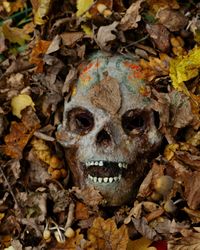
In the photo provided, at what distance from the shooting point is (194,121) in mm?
2271

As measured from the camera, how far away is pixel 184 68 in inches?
89.7

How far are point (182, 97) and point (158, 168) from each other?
0.23 meters

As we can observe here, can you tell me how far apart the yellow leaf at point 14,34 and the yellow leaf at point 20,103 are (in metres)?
0.23

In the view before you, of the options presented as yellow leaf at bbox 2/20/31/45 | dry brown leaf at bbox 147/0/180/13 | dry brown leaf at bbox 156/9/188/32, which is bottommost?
yellow leaf at bbox 2/20/31/45

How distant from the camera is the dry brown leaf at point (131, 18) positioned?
93.7 inches

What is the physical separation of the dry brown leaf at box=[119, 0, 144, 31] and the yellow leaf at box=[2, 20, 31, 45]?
0.38 meters

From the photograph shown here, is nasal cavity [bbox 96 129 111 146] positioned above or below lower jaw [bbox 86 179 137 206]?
above

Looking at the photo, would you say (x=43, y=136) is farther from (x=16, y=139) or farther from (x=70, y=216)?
(x=70, y=216)

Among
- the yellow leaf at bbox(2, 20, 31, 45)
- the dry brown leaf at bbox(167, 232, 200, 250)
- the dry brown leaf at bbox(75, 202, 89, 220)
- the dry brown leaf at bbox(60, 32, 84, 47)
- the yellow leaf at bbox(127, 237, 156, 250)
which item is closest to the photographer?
the dry brown leaf at bbox(167, 232, 200, 250)

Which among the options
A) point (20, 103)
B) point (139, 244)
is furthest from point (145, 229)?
point (20, 103)

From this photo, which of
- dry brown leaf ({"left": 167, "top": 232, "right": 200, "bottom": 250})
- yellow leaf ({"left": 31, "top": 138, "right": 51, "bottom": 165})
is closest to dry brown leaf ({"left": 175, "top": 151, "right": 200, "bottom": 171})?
dry brown leaf ({"left": 167, "top": 232, "right": 200, "bottom": 250})

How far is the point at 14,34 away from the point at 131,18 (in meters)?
0.45

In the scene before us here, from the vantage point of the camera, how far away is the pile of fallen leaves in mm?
2219

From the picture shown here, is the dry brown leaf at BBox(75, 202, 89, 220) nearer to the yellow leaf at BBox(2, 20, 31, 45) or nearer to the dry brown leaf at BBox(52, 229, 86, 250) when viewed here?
the dry brown leaf at BBox(52, 229, 86, 250)
